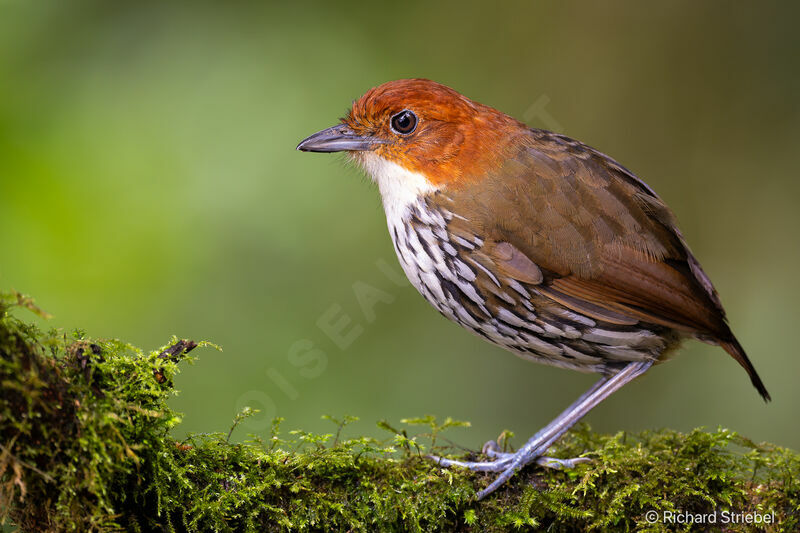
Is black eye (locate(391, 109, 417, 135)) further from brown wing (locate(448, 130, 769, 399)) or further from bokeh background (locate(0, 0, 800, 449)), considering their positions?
bokeh background (locate(0, 0, 800, 449))

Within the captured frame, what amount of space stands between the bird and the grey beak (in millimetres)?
60

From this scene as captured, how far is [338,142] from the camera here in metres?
3.32

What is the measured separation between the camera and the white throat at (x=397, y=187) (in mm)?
3078

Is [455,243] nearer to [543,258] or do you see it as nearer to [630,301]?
[543,258]

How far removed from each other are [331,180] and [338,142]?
1920 mm

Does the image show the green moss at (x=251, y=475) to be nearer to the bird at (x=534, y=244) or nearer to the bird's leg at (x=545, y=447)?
the bird's leg at (x=545, y=447)

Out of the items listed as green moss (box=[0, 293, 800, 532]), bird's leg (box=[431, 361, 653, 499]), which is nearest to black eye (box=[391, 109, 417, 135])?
green moss (box=[0, 293, 800, 532])

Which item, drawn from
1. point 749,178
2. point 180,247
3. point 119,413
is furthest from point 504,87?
point 119,413

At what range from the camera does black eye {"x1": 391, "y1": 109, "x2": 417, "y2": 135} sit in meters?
3.21

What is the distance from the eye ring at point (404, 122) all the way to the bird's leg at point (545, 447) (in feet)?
4.54

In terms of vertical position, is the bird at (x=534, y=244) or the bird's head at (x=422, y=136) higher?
the bird's head at (x=422, y=136)

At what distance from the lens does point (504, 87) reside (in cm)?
579

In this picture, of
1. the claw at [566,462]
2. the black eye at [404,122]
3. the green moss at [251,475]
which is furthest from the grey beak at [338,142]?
the claw at [566,462]

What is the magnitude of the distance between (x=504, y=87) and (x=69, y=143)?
3.22 metres
